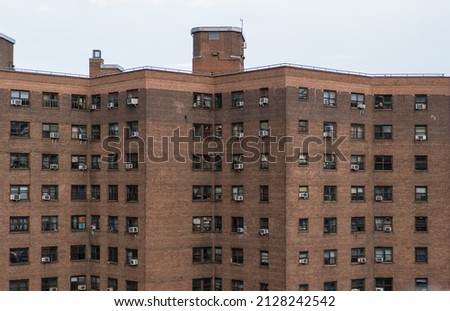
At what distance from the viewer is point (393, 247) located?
5494 cm

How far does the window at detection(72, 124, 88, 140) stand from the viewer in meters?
56.3

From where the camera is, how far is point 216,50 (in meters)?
59.8

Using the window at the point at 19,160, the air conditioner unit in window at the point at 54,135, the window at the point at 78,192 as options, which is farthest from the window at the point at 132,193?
the window at the point at 19,160

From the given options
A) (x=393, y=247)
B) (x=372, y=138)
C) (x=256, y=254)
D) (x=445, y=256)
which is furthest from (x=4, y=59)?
(x=445, y=256)

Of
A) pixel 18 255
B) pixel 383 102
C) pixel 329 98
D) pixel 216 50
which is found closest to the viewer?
pixel 329 98

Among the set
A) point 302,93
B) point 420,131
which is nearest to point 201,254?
point 302,93

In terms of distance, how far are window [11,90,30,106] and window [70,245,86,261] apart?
14185mm

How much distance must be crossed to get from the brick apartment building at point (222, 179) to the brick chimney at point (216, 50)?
4.43 m

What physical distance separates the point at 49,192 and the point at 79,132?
634 centimetres

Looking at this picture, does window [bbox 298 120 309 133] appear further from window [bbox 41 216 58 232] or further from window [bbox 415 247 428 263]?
window [bbox 41 216 58 232]

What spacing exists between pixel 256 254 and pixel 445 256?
1779cm

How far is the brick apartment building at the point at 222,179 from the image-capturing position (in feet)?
170

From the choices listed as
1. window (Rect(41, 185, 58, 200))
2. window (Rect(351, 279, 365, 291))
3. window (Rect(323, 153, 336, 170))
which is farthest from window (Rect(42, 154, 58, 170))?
window (Rect(351, 279, 365, 291))

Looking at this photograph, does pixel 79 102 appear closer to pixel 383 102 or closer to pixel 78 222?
pixel 78 222
